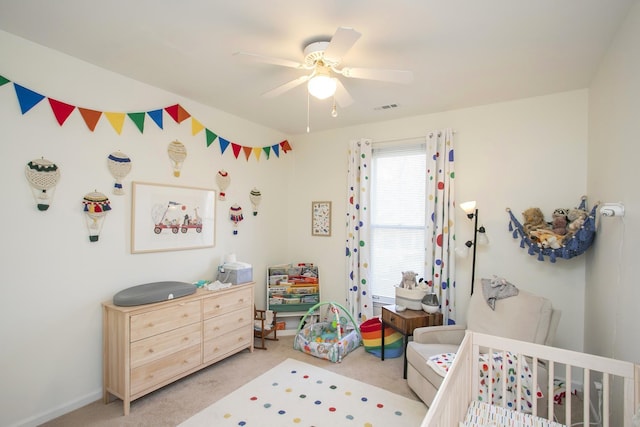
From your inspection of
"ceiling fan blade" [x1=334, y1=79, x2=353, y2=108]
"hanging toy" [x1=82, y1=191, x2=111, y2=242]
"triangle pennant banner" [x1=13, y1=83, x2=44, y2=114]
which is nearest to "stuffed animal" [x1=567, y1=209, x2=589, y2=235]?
"ceiling fan blade" [x1=334, y1=79, x2=353, y2=108]

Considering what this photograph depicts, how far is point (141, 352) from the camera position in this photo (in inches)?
90.5

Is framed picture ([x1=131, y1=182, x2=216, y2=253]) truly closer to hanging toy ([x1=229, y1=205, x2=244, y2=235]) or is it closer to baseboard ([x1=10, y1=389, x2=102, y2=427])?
hanging toy ([x1=229, y1=205, x2=244, y2=235])

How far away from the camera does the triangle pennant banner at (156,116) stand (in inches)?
107

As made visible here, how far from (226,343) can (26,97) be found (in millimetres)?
2464

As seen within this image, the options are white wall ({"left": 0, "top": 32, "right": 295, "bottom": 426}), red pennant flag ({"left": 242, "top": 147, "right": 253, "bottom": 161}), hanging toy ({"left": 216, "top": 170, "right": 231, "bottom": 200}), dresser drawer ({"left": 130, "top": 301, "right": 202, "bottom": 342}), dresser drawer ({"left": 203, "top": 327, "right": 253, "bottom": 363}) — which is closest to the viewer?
white wall ({"left": 0, "top": 32, "right": 295, "bottom": 426})

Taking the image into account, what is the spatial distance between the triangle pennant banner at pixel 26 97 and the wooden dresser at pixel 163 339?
149 centimetres

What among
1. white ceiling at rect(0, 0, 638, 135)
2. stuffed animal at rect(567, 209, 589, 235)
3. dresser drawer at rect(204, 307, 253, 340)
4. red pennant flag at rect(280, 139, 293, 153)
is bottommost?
dresser drawer at rect(204, 307, 253, 340)

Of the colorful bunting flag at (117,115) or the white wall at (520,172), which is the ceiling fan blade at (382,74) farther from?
the colorful bunting flag at (117,115)

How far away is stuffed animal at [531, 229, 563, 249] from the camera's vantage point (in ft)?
8.09

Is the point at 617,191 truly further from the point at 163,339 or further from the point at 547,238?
the point at 163,339

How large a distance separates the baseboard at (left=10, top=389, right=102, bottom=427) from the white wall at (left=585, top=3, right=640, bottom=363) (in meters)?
3.51

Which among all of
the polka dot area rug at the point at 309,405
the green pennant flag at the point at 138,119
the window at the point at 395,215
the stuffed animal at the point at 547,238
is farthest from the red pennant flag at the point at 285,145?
the stuffed animal at the point at 547,238

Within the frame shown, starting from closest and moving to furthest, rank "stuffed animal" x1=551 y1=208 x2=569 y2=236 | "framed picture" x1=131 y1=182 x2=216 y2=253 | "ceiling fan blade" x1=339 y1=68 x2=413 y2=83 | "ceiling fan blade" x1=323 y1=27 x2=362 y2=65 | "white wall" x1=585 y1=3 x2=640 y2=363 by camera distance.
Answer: "ceiling fan blade" x1=323 y1=27 x2=362 y2=65, "white wall" x1=585 y1=3 x2=640 y2=363, "ceiling fan blade" x1=339 y1=68 x2=413 y2=83, "stuffed animal" x1=551 y1=208 x2=569 y2=236, "framed picture" x1=131 y1=182 x2=216 y2=253

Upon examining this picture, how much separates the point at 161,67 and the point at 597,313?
3777 mm
